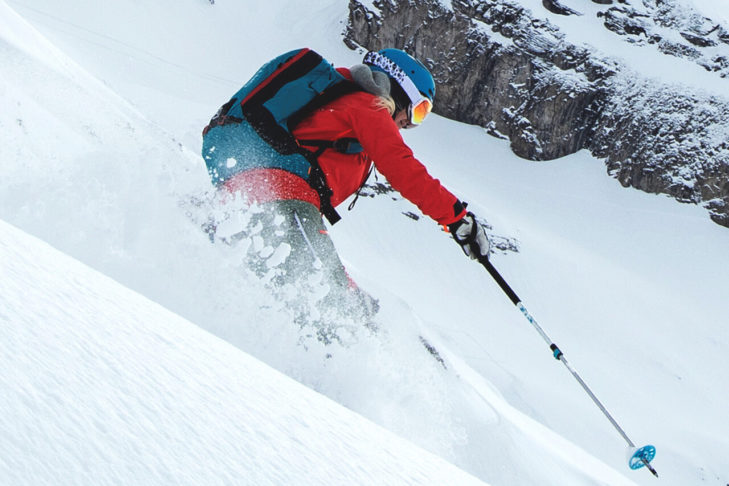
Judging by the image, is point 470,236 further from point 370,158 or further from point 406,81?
point 406,81

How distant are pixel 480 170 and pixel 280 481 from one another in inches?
1194

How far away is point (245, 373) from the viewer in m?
1.41

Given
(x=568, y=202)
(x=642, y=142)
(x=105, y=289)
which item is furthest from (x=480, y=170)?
(x=105, y=289)

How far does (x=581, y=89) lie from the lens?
3162 centimetres

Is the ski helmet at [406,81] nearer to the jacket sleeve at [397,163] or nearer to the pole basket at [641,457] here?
the jacket sleeve at [397,163]

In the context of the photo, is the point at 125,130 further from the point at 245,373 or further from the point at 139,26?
the point at 139,26

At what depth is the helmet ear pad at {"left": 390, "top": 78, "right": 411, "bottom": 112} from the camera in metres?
4.18

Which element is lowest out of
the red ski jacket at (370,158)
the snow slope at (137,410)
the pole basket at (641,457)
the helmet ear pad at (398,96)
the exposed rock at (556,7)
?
the pole basket at (641,457)

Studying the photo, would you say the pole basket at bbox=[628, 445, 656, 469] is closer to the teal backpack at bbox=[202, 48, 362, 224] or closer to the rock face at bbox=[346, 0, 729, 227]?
the teal backpack at bbox=[202, 48, 362, 224]

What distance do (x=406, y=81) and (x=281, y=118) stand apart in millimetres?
1048

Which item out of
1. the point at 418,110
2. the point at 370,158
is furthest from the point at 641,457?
the point at 418,110

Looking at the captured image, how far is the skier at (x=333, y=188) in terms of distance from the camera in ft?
12.0

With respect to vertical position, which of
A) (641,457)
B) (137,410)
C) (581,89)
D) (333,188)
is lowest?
(581,89)

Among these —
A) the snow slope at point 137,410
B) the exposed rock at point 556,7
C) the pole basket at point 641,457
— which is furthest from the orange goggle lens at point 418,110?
the exposed rock at point 556,7
